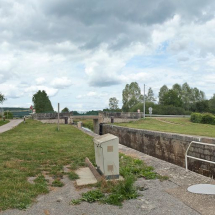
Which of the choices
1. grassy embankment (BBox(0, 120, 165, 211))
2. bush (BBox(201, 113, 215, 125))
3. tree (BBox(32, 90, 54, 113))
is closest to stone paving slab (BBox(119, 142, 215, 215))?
grassy embankment (BBox(0, 120, 165, 211))

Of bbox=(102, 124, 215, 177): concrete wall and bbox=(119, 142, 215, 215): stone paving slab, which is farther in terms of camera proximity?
bbox=(102, 124, 215, 177): concrete wall

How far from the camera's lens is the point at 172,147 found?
12.2m

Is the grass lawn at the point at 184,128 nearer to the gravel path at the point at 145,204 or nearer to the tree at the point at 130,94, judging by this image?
the gravel path at the point at 145,204

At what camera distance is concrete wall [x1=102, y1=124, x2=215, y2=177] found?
945 cm

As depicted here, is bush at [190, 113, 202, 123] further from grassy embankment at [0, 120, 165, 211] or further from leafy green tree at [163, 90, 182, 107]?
leafy green tree at [163, 90, 182, 107]

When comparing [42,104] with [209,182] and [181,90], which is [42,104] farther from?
[209,182]

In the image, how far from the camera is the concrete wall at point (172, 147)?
9.45m

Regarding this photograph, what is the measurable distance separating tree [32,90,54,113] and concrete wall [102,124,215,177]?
139 ft

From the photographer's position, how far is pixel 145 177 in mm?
5543

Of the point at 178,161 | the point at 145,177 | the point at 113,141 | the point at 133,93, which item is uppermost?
the point at 133,93

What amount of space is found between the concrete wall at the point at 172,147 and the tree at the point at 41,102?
42.5m

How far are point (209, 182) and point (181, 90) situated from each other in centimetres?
7027

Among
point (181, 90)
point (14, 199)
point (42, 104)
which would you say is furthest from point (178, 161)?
point (181, 90)

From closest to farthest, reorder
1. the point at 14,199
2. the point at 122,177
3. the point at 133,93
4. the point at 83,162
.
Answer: the point at 14,199
the point at 122,177
the point at 83,162
the point at 133,93
